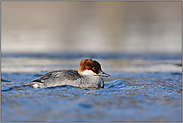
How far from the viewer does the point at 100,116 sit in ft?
20.1

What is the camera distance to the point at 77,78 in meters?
8.88

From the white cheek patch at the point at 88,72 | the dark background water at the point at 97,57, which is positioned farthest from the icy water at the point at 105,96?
the white cheek patch at the point at 88,72

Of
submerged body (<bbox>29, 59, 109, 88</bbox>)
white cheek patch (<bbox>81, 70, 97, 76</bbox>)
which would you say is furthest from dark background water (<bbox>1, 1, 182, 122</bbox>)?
white cheek patch (<bbox>81, 70, 97, 76</bbox>)

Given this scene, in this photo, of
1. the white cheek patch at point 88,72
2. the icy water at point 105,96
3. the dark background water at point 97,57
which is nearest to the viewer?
the icy water at point 105,96

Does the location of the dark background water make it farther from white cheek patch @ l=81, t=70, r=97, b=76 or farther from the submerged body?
white cheek patch @ l=81, t=70, r=97, b=76

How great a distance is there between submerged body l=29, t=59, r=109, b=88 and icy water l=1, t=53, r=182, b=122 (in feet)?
0.85

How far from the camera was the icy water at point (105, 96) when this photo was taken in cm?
617

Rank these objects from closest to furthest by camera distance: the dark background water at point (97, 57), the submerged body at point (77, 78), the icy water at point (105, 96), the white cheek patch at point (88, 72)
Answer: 1. the icy water at point (105, 96)
2. the dark background water at point (97, 57)
3. the submerged body at point (77, 78)
4. the white cheek patch at point (88, 72)

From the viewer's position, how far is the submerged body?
8.77 metres

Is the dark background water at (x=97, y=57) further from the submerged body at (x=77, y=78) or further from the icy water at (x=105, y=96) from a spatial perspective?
the submerged body at (x=77, y=78)

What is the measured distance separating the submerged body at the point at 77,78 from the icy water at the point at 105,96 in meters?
0.26

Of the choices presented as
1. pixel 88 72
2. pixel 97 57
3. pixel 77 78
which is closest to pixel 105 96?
pixel 77 78

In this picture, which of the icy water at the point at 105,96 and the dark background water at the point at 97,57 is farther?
the dark background water at the point at 97,57

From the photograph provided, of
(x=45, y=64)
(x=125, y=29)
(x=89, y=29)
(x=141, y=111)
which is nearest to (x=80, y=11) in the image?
(x=89, y=29)
